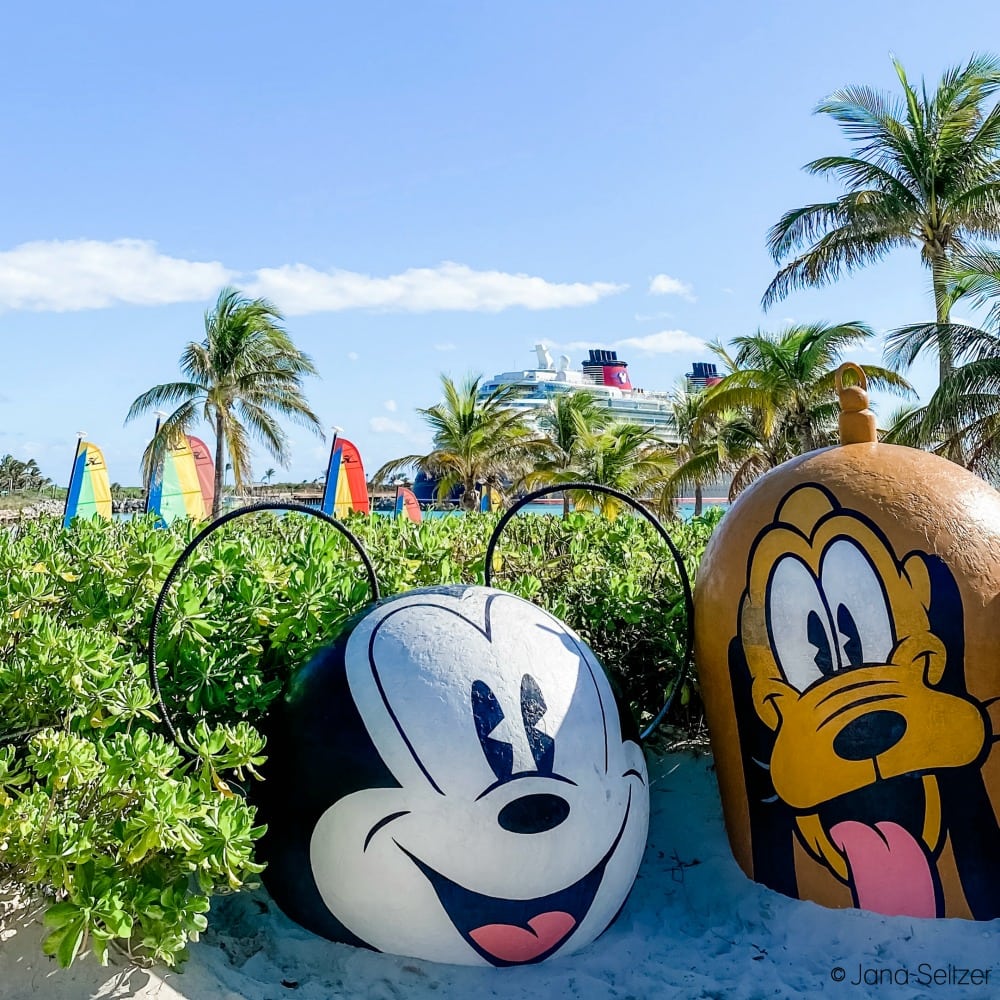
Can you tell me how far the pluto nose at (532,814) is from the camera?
3312 millimetres

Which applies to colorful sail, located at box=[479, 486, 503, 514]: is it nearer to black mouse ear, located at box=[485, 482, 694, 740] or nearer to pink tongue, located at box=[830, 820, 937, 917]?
black mouse ear, located at box=[485, 482, 694, 740]

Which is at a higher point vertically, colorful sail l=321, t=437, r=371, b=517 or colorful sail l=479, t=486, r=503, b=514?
colorful sail l=321, t=437, r=371, b=517

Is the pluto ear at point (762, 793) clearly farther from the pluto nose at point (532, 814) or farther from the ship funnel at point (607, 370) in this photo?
the ship funnel at point (607, 370)

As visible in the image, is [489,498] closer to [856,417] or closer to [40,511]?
[40,511]

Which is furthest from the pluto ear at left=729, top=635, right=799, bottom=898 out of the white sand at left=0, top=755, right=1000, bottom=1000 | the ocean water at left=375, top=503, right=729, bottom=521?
the ocean water at left=375, top=503, right=729, bottom=521

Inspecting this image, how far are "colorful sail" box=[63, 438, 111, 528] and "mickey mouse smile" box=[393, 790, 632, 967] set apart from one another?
49.3 feet

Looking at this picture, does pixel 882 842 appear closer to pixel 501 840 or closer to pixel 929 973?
pixel 929 973

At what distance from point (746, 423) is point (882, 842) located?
61.3ft

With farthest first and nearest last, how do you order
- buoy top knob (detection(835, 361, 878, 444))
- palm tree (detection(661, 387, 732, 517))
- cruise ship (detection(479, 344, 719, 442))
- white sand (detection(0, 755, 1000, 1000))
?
cruise ship (detection(479, 344, 719, 442))
palm tree (detection(661, 387, 732, 517))
buoy top knob (detection(835, 361, 878, 444))
white sand (detection(0, 755, 1000, 1000))

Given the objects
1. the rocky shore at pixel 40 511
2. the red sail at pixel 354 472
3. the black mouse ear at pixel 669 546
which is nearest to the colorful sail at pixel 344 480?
the red sail at pixel 354 472

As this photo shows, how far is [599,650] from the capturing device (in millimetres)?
5191

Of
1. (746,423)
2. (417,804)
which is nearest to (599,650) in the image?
(417,804)

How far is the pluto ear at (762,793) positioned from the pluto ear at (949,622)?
2.49 feet

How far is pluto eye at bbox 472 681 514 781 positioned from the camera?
334 centimetres
